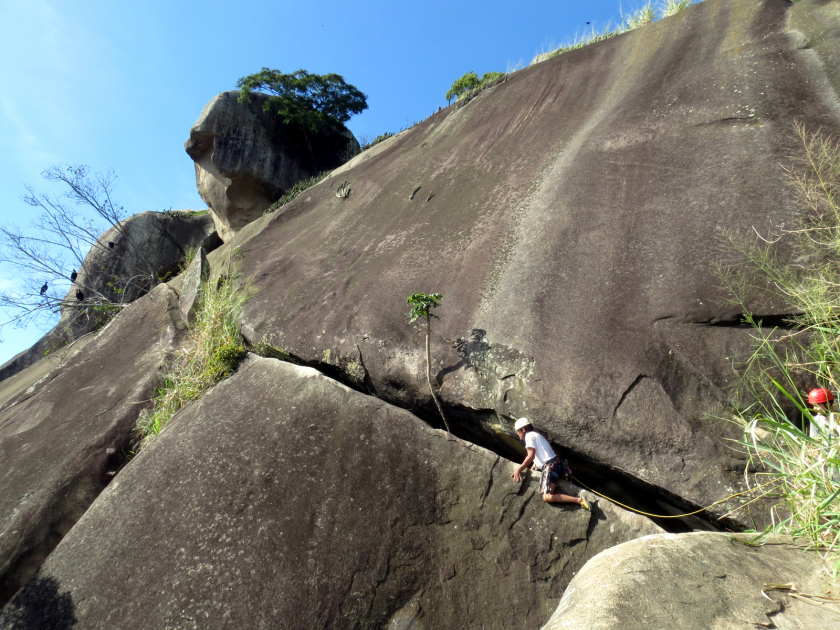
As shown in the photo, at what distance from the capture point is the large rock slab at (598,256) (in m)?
3.70

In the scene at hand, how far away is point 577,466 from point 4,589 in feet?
15.4

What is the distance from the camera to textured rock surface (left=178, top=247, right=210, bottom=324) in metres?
6.37

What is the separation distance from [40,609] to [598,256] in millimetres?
5088

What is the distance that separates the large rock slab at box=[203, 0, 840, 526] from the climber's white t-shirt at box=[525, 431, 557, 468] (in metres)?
0.18

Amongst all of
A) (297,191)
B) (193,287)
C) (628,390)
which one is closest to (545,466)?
(628,390)

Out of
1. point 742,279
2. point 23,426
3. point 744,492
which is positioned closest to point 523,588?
point 744,492

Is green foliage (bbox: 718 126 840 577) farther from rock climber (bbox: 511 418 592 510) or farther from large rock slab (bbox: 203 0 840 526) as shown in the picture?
rock climber (bbox: 511 418 592 510)

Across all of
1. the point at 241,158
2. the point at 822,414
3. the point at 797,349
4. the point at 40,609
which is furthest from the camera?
the point at 241,158

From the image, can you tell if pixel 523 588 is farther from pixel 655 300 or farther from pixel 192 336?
pixel 192 336

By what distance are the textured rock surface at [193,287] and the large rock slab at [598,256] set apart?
620 millimetres

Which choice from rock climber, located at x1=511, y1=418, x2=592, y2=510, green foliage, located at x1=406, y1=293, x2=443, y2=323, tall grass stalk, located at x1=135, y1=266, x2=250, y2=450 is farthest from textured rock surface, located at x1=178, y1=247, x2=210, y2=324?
rock climber, located at x1=511, y1=418, x2=592, y2=510

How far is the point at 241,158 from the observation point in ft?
45.4

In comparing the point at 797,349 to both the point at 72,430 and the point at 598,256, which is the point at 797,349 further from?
the point at 72,430

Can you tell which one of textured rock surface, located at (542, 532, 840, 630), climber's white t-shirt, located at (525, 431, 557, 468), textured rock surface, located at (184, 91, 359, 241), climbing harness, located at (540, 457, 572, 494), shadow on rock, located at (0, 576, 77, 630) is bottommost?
textured rock surface, located at (542, 532, 840, 630)
